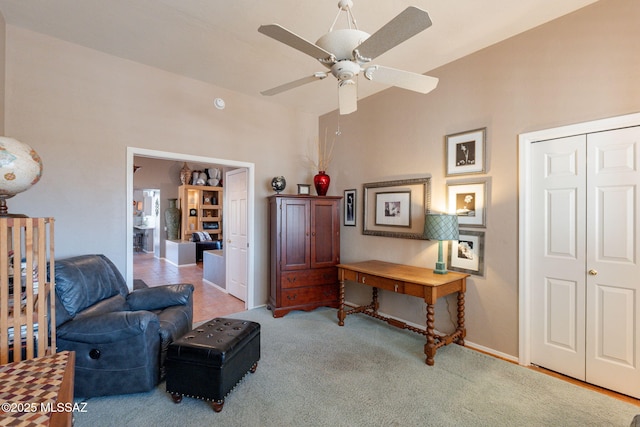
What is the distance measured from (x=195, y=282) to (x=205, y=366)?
14.3ft

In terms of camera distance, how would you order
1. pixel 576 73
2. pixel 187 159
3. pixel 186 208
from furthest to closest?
pixel 186 208
pixel 187 159
pixel 576 73

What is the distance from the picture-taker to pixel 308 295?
4.05m

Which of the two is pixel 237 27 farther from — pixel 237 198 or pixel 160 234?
pixel 160 234

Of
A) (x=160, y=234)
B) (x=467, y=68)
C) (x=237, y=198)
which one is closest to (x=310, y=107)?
(x=237, y=198)

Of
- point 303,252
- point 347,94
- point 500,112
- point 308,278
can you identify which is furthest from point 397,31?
Answer: point 308,278

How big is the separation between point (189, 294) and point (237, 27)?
103 inches

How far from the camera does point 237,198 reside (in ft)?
15.4

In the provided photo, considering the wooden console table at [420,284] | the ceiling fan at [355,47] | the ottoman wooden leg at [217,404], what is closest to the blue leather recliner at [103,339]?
the ottoman wooden leg at [217,404]

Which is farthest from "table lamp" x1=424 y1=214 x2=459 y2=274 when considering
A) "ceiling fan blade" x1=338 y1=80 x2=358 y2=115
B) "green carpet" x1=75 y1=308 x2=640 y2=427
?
"ceiling fan blade" x1=338 y1=80 x2=358 y2=115

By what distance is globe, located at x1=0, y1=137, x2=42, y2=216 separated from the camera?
5.68 ft

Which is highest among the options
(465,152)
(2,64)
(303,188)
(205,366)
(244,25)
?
(244,25)

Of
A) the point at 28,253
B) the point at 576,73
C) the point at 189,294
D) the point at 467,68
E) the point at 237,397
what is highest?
the point at 467,68

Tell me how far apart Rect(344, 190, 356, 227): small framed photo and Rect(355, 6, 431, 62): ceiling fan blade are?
108 inches

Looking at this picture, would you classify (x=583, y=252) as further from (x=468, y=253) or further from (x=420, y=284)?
(x=420, y=284)
